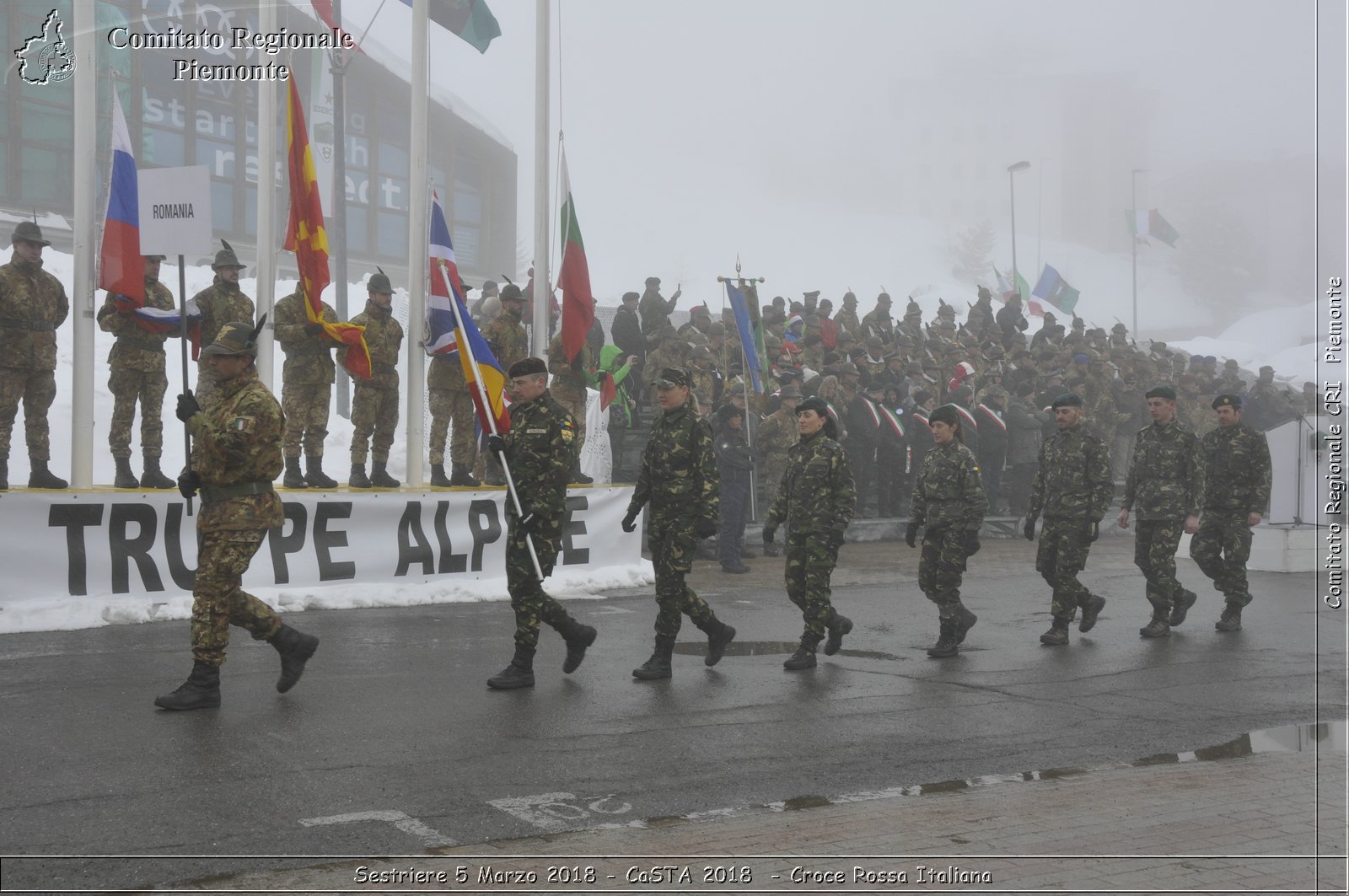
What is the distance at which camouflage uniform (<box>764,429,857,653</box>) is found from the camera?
9.18 m

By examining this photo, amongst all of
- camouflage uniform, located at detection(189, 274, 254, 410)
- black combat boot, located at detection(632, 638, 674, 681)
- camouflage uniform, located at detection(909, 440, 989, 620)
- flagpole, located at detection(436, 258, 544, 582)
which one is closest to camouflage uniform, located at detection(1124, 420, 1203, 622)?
camouflage uniform, located at detection(909, 440, 989, 620)

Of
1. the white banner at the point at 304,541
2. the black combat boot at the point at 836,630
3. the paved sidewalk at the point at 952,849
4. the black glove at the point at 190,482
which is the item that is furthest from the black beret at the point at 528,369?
the paved sidewalk at the point at 952,849

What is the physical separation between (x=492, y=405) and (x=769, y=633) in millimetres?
3046

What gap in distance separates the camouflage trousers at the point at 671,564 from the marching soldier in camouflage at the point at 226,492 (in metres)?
2.61

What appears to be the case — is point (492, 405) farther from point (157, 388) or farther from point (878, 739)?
point (878, 739)

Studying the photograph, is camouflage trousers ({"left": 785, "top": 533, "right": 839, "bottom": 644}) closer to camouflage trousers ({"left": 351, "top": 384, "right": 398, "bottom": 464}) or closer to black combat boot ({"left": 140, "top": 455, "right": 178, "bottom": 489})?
camouflage trousers ({"left": 351, "top": 384, "right": 398, "bottom": 464})

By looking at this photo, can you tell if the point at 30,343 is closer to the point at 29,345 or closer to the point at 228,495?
the point at 29,345

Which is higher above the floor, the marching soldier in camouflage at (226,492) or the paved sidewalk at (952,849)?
the marching soldier in camouflage at (226,492)

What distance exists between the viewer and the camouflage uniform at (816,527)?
9.18 m

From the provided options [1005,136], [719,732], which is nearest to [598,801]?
[719,732]

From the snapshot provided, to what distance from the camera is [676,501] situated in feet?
28.0

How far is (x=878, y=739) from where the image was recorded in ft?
22.9

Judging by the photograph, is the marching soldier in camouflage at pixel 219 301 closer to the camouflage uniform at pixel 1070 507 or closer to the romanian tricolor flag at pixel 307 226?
the romanian tricolor flag at pixel 307 226

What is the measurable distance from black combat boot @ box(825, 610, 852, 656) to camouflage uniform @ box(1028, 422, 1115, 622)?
230cm
